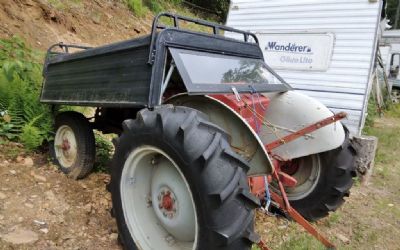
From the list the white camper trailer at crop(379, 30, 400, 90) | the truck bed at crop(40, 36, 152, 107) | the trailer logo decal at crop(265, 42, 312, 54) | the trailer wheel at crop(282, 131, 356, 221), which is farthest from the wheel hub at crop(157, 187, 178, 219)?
the white camper trailer at crop(379, 30, 400, 90)

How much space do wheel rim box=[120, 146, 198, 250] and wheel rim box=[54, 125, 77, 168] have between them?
1590mm

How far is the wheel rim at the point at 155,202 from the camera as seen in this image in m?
2.71

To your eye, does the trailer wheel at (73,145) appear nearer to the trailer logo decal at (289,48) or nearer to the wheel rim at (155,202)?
the wheel rim at (155,202)

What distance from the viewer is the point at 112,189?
2.92 metres

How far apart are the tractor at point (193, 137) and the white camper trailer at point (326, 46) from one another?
3.01 metres

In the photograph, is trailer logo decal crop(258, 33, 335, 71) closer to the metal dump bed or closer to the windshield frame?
the metal dump bed

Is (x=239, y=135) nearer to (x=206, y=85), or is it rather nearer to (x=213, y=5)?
(x=206, y=85)

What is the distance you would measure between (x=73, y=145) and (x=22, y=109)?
3.56 ft

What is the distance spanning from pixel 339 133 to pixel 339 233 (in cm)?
110

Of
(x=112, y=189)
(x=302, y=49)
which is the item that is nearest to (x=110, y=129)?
(x=112, y=189)

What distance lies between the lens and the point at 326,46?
689cm

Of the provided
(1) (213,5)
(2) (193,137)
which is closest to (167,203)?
(2) (193,137)

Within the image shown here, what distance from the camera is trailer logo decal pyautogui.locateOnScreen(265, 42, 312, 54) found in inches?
280

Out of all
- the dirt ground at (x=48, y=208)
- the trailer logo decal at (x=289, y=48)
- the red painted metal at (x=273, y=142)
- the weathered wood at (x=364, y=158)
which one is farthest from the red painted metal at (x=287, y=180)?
the trailer logo decal at (x=289, y=48)
